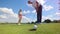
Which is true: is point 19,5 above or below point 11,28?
above

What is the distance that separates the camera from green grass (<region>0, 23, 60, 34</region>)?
7.70 feet

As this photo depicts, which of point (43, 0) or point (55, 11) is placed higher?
point (43, 0)

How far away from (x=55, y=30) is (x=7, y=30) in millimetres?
715

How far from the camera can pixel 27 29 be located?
238 cm

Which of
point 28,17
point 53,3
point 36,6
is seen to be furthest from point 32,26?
point 53,3

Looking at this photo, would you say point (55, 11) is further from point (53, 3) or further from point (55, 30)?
point (55, 30)

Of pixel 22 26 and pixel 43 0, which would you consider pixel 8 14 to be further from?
pixel 43 0

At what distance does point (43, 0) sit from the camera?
96.0 inches

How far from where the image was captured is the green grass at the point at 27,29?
2.35 meters

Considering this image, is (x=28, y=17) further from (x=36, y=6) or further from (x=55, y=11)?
(x=55, y=11)

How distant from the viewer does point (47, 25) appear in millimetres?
2377

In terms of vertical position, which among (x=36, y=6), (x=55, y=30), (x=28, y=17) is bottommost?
(x=55, y=30)

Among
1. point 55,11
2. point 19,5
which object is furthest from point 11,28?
point 55,11

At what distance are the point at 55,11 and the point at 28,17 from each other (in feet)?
1.40
